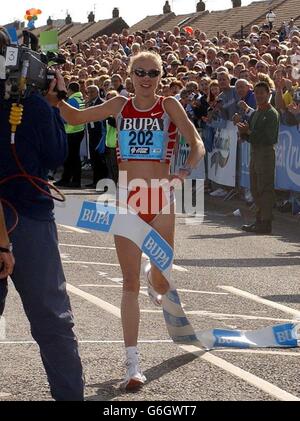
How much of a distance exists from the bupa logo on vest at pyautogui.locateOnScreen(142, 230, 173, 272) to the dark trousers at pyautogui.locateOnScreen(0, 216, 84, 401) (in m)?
1.95

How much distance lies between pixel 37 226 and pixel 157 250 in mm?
2173

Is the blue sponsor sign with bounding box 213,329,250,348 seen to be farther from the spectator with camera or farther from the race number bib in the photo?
the spectator with camera

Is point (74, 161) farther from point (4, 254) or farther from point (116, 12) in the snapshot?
point (116, 12)

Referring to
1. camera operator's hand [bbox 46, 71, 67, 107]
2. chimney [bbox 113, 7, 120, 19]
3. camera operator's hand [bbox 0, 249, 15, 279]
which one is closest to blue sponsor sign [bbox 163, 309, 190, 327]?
camera operator's hand [bbox 46, 71, 67, 107]

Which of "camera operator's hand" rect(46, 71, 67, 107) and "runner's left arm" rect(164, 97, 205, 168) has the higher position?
"camera operator's hand" rect(46, 71, 67, 107)

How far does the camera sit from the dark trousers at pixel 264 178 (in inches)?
701

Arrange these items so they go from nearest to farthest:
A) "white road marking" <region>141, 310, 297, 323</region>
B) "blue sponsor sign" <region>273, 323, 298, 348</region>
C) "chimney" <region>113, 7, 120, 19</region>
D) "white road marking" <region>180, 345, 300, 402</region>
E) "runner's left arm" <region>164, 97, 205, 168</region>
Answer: "white road marking" <region>180, 345, 300, 402</region> → "runner's left arm" <region>164, 97, 205, 168</region> → "blue sponsor sign" <region>273, 323, 298, 348</region> → "white road marking" <region>141, 310, 297, 323</region> → "chimney" <region>113, 7, 120, 19</region>

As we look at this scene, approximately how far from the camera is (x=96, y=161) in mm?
25438

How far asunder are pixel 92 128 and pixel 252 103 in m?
6.26

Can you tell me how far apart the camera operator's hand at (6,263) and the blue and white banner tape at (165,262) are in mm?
1348

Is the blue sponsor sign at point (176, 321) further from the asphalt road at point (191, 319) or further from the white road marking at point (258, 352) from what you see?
the white road marking at point (258, 352)

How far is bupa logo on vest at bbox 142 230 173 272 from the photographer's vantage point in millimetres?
8539

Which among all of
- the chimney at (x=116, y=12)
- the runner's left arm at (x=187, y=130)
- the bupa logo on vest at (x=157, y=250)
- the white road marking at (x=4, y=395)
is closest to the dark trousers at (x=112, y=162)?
the runner's left arm at (x=187, y=130)

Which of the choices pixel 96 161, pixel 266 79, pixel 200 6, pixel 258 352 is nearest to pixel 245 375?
pixel 258 352
